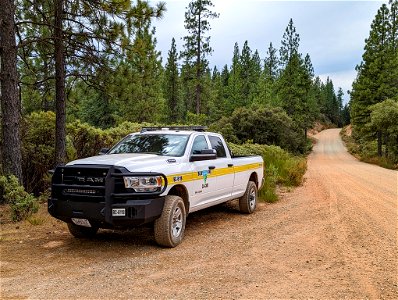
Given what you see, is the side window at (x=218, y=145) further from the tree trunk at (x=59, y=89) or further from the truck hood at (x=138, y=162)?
the tree trunk at (x=59, y=89)

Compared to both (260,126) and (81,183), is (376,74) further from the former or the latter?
(81,183)

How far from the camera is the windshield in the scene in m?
7.46

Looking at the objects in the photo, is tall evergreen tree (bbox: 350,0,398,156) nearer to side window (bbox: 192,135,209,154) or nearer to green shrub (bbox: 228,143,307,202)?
green shrub (bbox: 228,143,307,202)

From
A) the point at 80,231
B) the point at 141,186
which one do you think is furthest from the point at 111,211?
the point at 80,231

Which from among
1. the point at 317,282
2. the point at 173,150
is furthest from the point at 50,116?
the point at 317,282

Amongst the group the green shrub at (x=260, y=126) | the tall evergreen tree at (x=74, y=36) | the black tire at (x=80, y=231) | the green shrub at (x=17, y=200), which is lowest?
the black tire at (x=80, y=231)

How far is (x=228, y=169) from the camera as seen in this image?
28.7 ft

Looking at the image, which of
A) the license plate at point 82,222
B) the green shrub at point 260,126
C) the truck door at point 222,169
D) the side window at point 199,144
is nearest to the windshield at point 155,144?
the side window at point 199,144

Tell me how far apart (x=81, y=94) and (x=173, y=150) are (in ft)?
20.9

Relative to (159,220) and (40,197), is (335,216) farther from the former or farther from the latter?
(40,197)

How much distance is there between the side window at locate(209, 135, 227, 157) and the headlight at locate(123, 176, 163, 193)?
2540 mm

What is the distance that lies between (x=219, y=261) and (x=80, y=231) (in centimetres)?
275

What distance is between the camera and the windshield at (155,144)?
7455 mm

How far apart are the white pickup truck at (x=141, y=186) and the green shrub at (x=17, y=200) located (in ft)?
5.85
